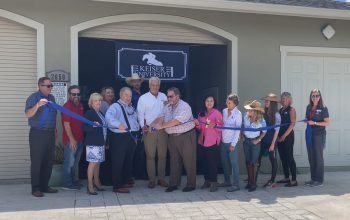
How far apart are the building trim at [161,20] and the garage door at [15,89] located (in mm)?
707

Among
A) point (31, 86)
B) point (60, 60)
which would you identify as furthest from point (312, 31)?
point (31, 86)

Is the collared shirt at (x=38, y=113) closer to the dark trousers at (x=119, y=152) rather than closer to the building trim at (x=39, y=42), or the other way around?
the dark trousers at (x=119, y=152)

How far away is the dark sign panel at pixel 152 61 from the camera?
782 cm

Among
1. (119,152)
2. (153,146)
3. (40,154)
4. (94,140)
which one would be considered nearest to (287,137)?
(153,146)

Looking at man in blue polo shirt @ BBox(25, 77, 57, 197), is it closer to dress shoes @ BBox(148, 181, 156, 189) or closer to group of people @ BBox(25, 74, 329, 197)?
group of people @ BBox(25, 74, 329, 197)

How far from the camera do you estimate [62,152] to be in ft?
23.0

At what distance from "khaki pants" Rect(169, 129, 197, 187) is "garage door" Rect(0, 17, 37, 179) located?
8.95ft

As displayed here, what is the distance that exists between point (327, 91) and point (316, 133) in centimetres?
218

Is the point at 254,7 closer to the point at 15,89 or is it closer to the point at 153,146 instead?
the point at 153,146

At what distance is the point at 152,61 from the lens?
26.4 feet

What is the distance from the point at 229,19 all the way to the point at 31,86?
13.3 feet

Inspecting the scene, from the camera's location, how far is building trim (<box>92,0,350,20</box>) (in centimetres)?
723

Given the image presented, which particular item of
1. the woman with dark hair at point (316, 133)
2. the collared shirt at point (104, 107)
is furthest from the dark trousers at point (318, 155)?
the collared shirt at point (104, 107)

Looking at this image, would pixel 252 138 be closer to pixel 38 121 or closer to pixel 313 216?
pixel 313 216
